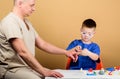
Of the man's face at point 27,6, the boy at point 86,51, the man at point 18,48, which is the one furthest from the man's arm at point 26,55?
the boy at point 86,51

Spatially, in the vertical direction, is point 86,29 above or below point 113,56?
above

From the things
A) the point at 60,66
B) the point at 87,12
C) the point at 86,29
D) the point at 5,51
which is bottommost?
the point at 60,66

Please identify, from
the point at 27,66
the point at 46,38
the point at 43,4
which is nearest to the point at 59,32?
the point at 46,38

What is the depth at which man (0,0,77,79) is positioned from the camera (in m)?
1.70

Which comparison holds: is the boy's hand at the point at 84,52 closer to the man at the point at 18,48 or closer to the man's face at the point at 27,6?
the man at the point at 18,48

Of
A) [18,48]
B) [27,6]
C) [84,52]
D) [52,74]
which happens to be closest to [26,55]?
[18,48]

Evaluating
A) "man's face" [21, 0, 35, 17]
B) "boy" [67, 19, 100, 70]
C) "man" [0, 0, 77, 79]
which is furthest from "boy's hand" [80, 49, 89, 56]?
"man's face" [21, 0, 35, 17]

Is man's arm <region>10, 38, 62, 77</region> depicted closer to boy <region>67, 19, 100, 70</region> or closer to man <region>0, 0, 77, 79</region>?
man <region>0, 0, 77, 79</region>

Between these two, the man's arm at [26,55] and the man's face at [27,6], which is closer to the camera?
the man's arm at [26,55]

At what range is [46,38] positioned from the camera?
2.47 metres

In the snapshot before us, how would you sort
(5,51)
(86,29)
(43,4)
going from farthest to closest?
(43,4), (86,29), (5,51)

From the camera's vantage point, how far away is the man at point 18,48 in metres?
1.70

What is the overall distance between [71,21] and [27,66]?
83 centimetres

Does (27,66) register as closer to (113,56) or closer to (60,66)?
(60,66)
